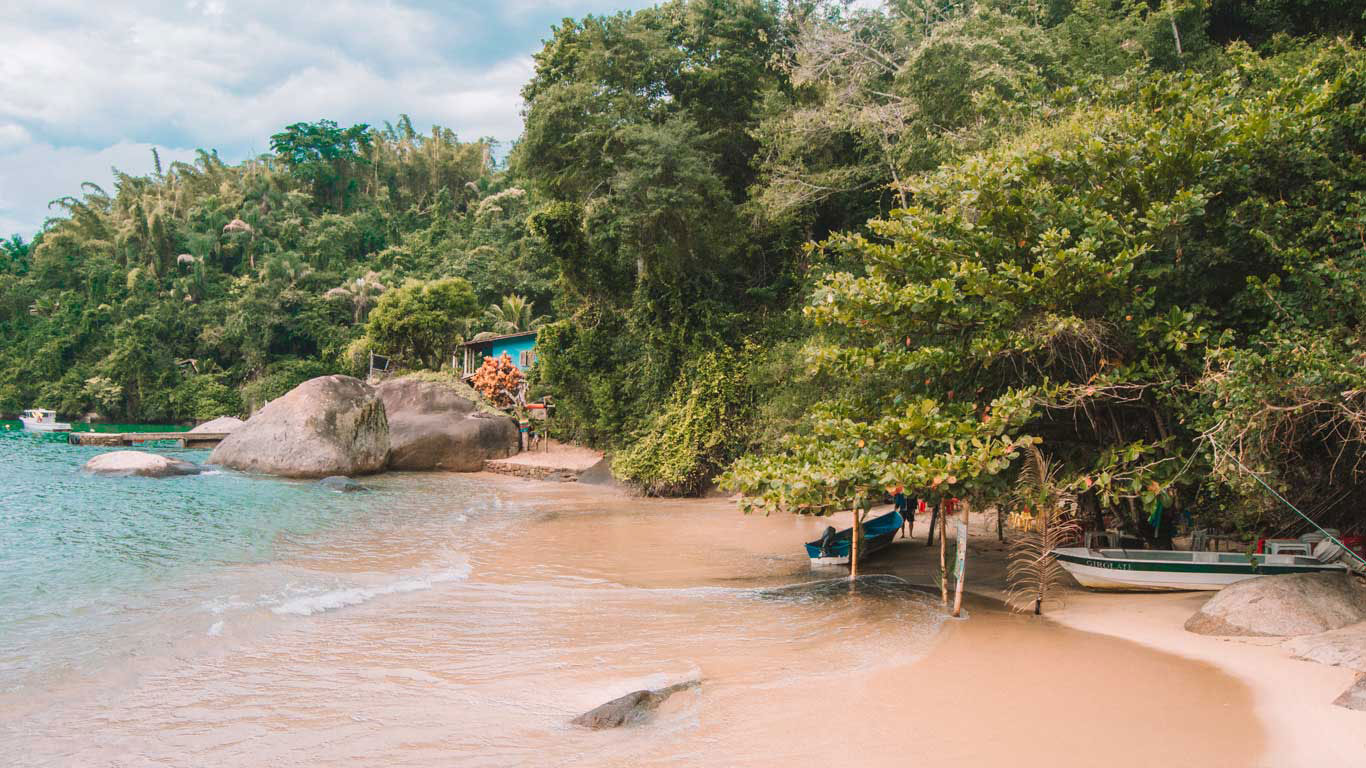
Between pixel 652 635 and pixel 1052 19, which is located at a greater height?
pixel 1052 19

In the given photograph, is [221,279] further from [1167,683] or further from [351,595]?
[1167,683]

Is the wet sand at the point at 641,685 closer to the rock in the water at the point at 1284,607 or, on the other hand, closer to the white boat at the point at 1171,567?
the rock in the water at the point at 1284,607

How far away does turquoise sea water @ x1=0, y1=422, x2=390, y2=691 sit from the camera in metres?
7.38

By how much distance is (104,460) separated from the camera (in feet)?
66.2

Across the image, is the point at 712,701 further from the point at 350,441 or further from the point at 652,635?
the point at 350,441

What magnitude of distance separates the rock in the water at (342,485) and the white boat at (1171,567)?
15552mm

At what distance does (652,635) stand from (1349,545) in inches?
286

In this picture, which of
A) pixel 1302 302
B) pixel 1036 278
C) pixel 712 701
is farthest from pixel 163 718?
pixel 1302 302

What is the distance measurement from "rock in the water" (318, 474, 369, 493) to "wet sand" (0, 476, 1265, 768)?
8.95 metres

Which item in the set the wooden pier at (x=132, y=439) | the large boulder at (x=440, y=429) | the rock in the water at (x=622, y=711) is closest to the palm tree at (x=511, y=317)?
the large boulder at (x=440, y=429)

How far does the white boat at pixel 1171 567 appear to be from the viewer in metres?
8.11

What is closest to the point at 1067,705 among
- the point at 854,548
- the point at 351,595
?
the point at 854,548

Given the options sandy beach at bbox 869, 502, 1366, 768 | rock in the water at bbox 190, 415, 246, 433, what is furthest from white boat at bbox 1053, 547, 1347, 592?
rock in the water at bbox 190, 415, 246, 433

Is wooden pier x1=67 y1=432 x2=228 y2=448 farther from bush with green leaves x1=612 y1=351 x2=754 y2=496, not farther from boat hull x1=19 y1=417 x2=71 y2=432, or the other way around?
bush with green leaves x1=612 y1=351 x2=754 y2=496
